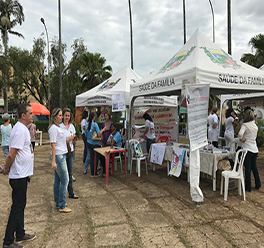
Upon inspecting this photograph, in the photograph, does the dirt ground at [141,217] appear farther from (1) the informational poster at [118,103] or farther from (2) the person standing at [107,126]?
(1) the informational poster at [118,103]

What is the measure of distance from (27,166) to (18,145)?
0.29 meters

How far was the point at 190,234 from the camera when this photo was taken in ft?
9.45

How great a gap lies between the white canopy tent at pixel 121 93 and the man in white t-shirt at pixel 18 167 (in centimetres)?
392

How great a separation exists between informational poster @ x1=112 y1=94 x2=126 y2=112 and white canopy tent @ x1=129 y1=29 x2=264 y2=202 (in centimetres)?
85

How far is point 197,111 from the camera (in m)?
3.74

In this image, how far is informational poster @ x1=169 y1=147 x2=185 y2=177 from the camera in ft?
15.5

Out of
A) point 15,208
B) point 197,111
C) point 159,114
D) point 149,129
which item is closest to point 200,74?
point 197,111

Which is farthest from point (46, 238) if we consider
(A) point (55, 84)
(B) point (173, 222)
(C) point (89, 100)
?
(A) point (55, 84)

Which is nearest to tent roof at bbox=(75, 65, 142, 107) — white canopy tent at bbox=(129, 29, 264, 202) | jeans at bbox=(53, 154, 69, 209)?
white canopy tent at bbox=(129, 29, 264, 202)

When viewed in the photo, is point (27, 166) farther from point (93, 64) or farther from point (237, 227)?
point (93, 64)

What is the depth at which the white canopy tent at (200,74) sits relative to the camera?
387 cm

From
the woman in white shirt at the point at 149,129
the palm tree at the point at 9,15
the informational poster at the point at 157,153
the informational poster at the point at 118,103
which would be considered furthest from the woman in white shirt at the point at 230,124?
the palm tree at the point at 9,15

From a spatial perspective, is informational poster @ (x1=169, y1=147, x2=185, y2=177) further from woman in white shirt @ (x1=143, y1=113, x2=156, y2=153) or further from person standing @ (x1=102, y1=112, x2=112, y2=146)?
person standing @ (x1=102, y1=112, x2=112, y2=146)

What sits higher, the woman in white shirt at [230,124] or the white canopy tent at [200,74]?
the white canopy tent at [200,74]
